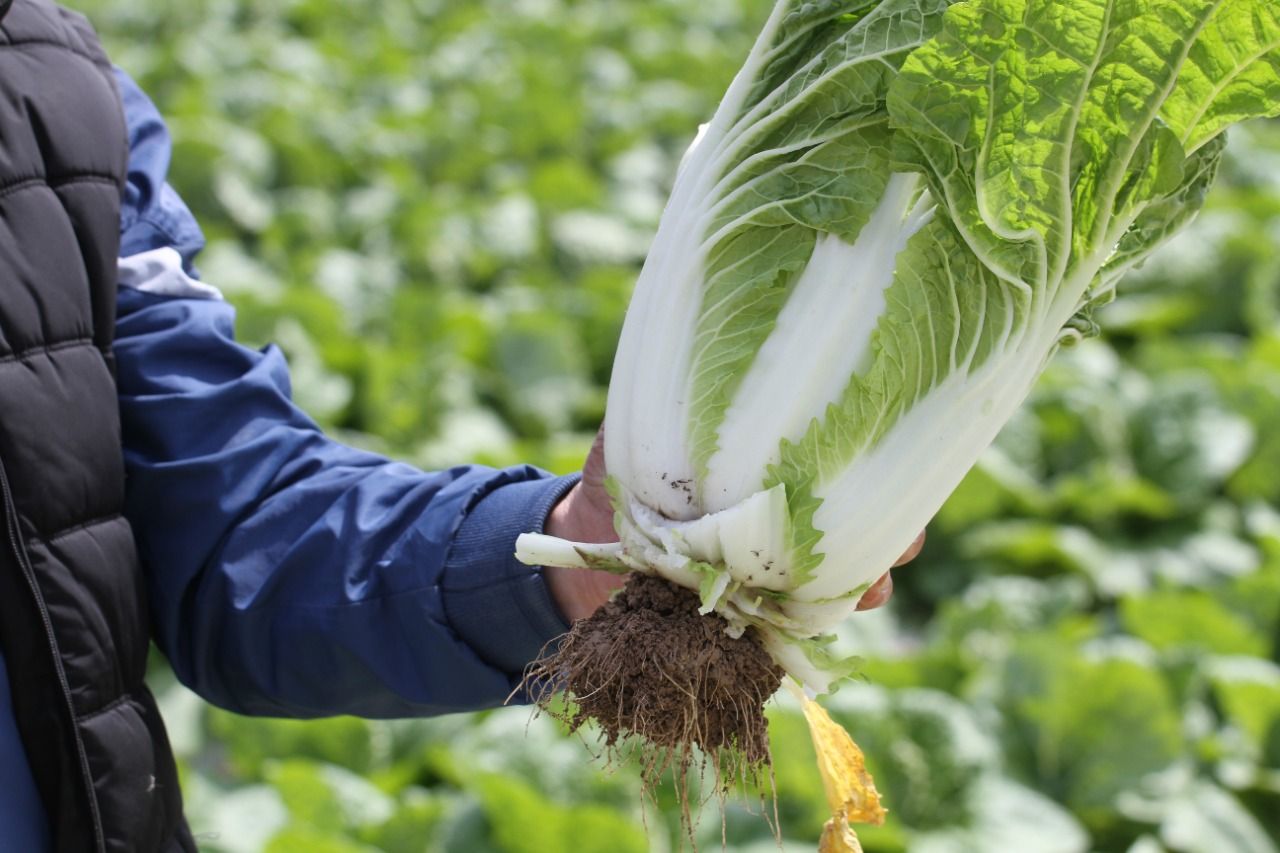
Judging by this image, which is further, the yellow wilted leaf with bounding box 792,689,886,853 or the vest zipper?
the yellow wilted leaf with bounding box 792,689,886,853

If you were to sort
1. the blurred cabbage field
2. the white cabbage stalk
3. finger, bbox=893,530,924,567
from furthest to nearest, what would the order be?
the blurred cabbage field → finger, bbox=893,530,924,567 → the white cabbage stalk

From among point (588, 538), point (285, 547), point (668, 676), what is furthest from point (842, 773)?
point (285, 547)

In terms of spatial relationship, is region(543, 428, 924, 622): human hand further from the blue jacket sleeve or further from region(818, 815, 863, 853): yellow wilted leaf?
region(818, 815, 863, 853): yellow wilted leaf

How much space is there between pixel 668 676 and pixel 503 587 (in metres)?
0.29

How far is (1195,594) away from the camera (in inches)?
183

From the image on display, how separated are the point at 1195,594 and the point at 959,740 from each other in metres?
1.29

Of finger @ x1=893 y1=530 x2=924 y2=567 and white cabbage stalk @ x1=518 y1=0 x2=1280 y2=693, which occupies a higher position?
white cabbage stalk @ x1=518 y1=0 x2=1280 y2=693

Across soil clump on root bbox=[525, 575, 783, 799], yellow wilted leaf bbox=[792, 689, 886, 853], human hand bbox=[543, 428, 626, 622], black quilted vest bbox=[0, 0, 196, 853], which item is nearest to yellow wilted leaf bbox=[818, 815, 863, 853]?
yellow wilted leaf bbox=[792, 689, 886, 853]

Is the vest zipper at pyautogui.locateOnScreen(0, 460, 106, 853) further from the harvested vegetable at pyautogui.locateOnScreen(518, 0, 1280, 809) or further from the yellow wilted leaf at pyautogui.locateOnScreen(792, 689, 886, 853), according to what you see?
the yellow wilted leaf at pyautogui.locateOnScreen(792, 689, 886, 853)

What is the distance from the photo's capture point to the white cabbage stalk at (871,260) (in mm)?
1673

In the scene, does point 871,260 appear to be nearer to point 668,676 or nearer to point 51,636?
point 668,676

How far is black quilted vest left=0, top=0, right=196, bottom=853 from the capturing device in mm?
1747

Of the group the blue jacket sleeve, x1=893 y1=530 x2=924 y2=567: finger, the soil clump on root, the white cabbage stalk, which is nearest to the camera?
the white cabbage stalk

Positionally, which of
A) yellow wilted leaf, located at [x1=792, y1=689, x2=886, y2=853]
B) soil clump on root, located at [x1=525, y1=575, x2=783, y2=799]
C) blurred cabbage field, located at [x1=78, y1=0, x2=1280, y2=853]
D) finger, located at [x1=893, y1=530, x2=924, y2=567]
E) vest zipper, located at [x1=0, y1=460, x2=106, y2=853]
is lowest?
blurred cabbage field, located at [x1=78, y1=0, x2=1280, y2=853]
